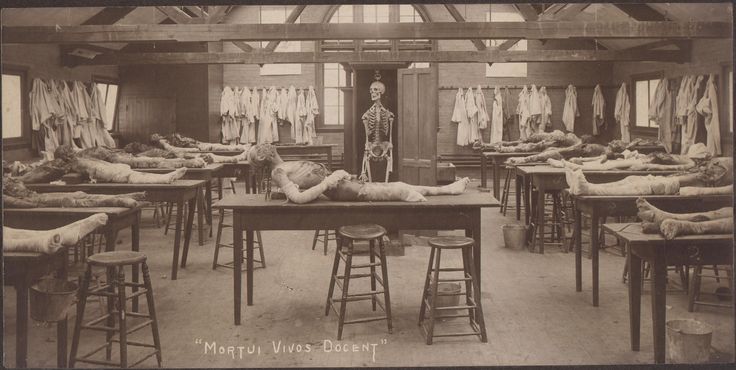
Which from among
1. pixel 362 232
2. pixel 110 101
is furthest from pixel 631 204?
pixel 110 101

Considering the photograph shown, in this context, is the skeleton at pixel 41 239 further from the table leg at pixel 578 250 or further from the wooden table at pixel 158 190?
the table leg at pixel 578 250

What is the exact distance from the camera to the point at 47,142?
10086 mm

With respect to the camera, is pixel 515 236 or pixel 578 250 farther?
pixel 515 236

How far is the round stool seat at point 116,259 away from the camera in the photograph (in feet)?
14.1

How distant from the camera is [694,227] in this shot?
169 inches

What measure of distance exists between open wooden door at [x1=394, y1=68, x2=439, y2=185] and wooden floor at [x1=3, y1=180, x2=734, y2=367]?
4.56 ft

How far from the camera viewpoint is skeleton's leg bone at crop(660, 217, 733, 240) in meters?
4.26

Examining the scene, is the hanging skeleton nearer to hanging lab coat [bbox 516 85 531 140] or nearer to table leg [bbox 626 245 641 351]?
table leg [bbox 626 245 641 351]

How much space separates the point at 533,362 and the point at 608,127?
12333 millimetres

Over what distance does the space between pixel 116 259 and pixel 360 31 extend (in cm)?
413

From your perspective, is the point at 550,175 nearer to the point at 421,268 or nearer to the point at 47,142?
the point at 421,268

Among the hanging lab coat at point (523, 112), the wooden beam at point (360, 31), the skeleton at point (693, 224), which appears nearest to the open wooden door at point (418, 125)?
the wooden beam at point (360, 31)

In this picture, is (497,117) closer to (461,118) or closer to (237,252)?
(461,118)

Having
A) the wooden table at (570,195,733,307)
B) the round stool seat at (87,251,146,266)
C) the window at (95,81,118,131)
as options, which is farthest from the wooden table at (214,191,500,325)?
the window at (95,81,118,131)
